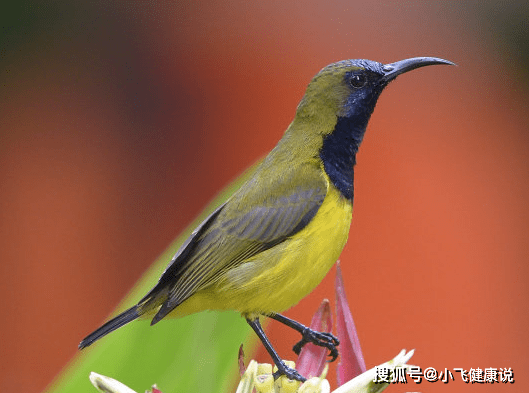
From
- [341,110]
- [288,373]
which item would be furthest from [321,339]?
[341,110]

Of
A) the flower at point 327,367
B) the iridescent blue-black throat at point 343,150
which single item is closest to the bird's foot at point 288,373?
the flower at point 327,367

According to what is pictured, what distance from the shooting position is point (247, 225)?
0.45 m

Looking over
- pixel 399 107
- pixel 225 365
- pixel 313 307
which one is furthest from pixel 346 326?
pixel 399 107

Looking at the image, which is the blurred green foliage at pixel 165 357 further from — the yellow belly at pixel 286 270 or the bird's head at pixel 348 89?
the bird's head at pixel 348 89

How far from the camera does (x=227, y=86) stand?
3.42ft

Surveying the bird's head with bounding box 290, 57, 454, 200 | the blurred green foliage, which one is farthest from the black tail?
the bird's head with bounding box 290, 57, 454, 200

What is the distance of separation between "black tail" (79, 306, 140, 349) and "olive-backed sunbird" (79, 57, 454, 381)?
3 centimetres

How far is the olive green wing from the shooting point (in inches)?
16.3

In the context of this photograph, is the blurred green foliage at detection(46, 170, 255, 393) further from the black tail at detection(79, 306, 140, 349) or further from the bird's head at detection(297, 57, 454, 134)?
the bird's head at detection(297, 57, 454, 134)

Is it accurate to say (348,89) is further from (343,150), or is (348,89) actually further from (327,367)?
(327,367)

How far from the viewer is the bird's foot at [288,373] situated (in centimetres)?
36

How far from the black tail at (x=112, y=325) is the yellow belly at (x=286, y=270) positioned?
2.4 inches

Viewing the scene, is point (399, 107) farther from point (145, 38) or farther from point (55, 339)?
point (55, 339)

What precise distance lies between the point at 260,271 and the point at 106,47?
27.9 inches
